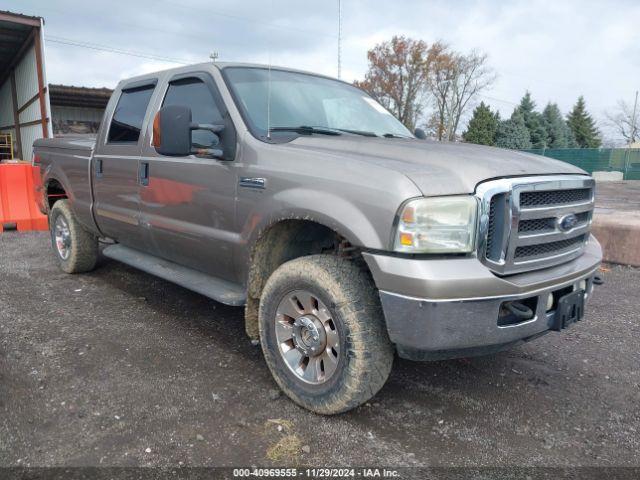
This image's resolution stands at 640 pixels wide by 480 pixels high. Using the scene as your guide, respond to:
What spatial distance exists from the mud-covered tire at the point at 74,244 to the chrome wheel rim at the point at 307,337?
3.36m

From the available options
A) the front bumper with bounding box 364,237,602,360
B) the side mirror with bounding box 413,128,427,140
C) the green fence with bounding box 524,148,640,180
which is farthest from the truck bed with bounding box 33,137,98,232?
the green fence with bounding box 524,148,640,180

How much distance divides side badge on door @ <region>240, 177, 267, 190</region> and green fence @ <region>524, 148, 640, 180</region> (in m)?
32.2

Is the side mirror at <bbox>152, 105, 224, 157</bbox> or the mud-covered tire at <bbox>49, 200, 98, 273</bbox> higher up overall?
the side mirror at <bbox>152, 105, 224, 157</bbox>

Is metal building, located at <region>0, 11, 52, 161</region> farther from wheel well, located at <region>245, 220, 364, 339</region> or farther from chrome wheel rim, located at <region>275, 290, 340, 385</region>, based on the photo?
chrome wheel rim, located at <region>275, 290, 340, 385</region>

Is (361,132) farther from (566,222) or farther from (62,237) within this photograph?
(62,237)

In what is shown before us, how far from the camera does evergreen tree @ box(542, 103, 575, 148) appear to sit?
1674 inches

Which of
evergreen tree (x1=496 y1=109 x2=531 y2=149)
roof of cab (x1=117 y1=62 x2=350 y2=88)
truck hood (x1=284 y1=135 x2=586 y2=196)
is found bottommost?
truck hood (x1=284 y1=135 x2=586 y2=196)

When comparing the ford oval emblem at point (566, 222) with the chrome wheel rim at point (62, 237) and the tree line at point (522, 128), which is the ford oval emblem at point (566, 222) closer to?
the chrome wheel rim at point (62, 237)

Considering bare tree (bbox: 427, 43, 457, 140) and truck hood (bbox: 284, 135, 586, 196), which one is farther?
bare tree (bbox: 427, 43, 457, 140)

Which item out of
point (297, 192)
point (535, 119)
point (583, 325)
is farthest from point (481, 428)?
point (535, 119)

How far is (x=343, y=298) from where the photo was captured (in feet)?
8.38

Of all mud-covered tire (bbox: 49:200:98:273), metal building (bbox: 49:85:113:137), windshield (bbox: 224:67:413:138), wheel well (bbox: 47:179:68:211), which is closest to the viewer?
windshield (bbox: 224:67:413:138)

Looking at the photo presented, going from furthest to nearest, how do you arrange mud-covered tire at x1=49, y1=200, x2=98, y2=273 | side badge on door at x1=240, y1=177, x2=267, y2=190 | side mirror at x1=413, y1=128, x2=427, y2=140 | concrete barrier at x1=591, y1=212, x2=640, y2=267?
concrete barrier at x1=591, y1=212, x2=640, y2=267 → mud-covered tire at x1=49, y1=200, x2=98, y2=273 → side mirror at x1=413, y1=128, x2=427, y2=140 → side badge on door at x1=240, y1=177, x2=267, y2=190

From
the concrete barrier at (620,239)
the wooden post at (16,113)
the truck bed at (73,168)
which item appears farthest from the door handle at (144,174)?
the wooden post at (16,113)
